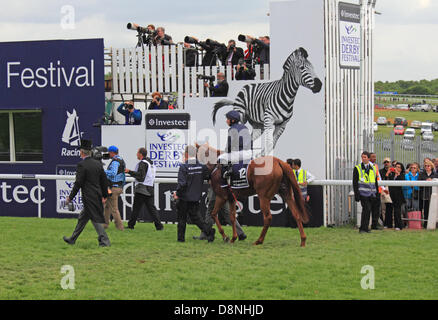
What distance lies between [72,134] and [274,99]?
558 centimetres

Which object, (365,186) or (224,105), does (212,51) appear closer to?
(224,105)

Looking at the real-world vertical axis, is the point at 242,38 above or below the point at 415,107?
above

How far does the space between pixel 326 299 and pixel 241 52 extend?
1016 centimetres

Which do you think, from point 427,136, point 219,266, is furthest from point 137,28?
point 427,136

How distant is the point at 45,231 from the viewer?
567 inches

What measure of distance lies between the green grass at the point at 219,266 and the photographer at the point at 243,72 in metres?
4.14

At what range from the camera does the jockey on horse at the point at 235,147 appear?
12.1 metres

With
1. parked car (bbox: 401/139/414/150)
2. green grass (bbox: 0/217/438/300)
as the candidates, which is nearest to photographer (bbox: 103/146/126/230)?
green grass (bbox: 0/217/438/300)

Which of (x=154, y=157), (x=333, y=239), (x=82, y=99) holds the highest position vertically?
(x=82, y=99)

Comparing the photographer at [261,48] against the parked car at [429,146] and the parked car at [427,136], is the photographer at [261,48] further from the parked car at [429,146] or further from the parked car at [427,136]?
the parked car at [427,136]

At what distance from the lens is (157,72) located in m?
18.3

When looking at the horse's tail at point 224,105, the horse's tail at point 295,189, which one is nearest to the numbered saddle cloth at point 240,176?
the horse's tail at point 295,189
